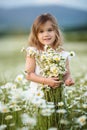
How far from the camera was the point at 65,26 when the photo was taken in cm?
194

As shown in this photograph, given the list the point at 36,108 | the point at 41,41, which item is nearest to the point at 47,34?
the point at 41,41

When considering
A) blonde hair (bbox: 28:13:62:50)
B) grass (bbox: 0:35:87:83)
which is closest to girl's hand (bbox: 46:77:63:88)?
blonde hair (bbox: 28:13:62:50)

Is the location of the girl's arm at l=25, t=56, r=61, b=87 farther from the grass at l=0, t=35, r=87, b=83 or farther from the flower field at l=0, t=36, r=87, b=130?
the grass at l=0, t=35, r=87, b=83

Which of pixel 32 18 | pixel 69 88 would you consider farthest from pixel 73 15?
pixel 69 88

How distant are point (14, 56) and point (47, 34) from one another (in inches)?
12.3

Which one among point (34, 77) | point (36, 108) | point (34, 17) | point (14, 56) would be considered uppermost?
point (34, 17)

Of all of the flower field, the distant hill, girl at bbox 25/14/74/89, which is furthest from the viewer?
the distant hill

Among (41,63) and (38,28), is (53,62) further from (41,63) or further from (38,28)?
(38,28)

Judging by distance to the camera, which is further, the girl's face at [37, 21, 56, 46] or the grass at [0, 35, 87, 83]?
the grass at [0, 35, 87, 83]

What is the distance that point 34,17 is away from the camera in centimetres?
188

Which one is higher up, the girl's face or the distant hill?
the distant hill

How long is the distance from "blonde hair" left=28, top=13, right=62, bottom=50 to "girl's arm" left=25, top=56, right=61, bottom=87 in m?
0.07

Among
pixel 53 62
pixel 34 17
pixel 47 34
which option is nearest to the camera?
pixel 53 62

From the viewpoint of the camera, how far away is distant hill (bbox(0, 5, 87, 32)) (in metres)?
1.90
